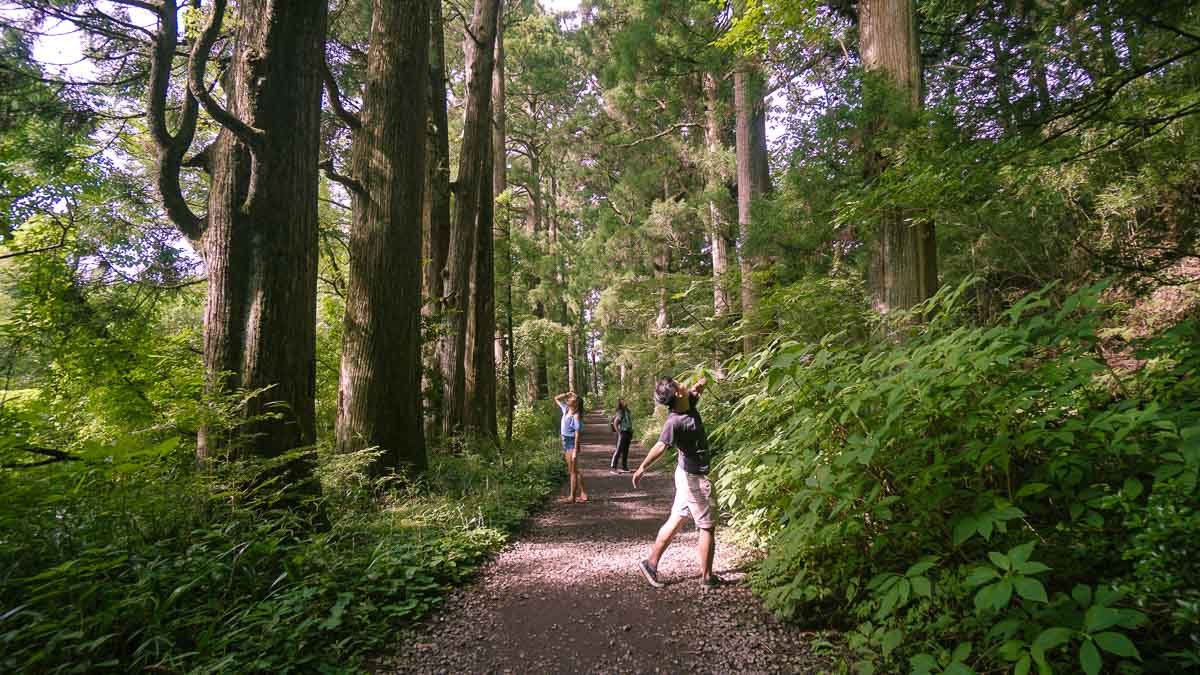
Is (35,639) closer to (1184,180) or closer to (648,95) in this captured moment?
(1184,180)

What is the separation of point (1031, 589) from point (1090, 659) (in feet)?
0.72

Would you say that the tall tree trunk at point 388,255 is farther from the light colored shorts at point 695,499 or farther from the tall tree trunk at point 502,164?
the tall tree trunk at point 502,164

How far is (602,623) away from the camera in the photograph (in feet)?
12.3

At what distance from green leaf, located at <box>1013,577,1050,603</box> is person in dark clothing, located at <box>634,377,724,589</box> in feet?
8.41

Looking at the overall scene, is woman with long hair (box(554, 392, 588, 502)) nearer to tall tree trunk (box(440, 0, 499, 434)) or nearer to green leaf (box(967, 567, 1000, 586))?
tall tree trunk (box(440, 0, 499, 434))

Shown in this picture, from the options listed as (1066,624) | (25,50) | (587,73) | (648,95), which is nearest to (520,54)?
(587,73)

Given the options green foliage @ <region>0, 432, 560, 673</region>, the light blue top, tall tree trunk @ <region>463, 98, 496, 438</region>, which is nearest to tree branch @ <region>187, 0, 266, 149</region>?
green foliage @ <region>0, 432, 560, 673</region>

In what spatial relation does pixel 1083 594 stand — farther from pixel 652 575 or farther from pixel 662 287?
pixel 662 287

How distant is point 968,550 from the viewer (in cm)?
280

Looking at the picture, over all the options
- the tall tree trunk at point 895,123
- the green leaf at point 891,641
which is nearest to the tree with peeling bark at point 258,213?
the green leaf at point 891,641

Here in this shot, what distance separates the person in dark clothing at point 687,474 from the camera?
4254 mm

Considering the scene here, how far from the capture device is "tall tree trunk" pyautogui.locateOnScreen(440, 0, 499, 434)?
1062 centimetres

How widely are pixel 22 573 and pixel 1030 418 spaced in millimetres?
5708

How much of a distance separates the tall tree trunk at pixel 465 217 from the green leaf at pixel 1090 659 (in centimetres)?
1001
